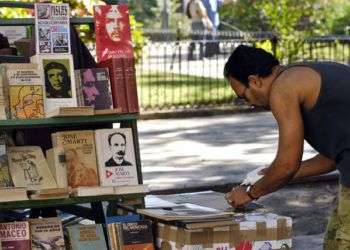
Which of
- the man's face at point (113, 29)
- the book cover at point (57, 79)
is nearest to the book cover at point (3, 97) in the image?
the book cover at point (57, 79)

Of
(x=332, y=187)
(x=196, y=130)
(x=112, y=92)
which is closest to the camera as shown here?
(x=112, y=92)

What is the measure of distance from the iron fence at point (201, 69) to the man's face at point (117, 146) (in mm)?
9887

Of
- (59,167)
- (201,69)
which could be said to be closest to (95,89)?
(59,167)

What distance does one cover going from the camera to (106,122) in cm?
560

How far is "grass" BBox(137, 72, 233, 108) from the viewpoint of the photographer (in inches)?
626

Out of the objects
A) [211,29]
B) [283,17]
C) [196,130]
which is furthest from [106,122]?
[211,29]

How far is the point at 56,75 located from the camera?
545 cm

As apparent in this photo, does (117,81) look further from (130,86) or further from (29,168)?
(29,168)

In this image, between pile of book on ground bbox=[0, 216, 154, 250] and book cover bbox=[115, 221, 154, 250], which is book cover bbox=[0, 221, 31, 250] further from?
book cover bbox=[115, 221, 154, 250]

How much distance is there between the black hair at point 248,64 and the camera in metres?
4.66

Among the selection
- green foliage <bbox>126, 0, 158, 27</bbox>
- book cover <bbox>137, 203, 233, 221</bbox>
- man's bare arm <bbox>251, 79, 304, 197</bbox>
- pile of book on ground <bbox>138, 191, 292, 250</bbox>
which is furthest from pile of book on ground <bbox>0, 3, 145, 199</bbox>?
green foliage <bbox>126, 0, 158, 27</bbox>

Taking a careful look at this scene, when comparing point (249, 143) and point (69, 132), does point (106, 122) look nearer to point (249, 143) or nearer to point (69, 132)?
point (69, 132)

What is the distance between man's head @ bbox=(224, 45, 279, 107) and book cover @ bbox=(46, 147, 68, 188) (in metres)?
1.20

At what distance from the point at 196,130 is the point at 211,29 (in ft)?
29.8
